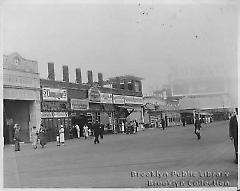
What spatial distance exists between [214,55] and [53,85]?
1581mm

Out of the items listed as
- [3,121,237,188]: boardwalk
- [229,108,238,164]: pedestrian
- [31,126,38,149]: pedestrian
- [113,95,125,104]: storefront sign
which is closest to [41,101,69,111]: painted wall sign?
[31,126,38,149]: pedestrian

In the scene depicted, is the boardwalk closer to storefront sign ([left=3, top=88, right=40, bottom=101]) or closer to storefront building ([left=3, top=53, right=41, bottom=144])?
storefront building ([left=3, top=53, right=41, bottom=144])

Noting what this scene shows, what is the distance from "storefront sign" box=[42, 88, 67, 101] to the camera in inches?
222

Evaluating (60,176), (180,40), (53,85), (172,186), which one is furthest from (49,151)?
(180,40)

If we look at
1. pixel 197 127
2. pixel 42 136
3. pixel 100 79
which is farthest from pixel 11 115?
pixel 197 127

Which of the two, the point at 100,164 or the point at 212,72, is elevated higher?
the point at 212,72

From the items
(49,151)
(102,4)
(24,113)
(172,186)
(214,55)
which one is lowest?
(172,186)

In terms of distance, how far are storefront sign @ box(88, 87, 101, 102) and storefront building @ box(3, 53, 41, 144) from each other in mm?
511

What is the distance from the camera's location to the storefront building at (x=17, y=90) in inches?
220

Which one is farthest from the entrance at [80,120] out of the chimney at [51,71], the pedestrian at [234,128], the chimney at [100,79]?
the pedestrian at [234,128]

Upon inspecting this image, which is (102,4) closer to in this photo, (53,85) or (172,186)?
(53,85)

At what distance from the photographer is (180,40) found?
5.57 metres

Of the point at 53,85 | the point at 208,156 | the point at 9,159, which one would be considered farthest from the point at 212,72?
the point at 9,159

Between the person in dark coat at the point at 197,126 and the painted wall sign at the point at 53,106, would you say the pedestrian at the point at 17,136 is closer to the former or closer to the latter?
the painted wall sign at the point at 53,106
